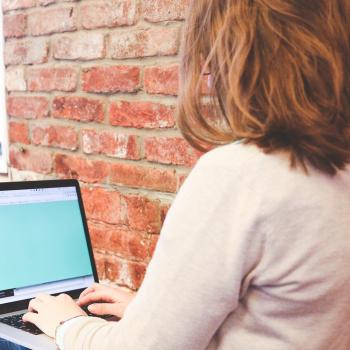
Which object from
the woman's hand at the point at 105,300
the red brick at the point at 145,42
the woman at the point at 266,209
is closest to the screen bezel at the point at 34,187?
the woman's hand at the point at 105,300

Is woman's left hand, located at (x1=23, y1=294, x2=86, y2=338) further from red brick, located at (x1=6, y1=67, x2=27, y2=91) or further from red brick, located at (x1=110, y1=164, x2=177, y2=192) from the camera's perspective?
red brick, located at (x1=6, y1=67, x2=27, y2=91)

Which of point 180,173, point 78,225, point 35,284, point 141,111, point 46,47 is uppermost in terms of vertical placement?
point 46,47

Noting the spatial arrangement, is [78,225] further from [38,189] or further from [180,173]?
[180,173]

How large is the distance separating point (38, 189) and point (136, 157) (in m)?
0.29

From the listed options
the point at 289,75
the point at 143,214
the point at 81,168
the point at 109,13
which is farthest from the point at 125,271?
the point at 289,75

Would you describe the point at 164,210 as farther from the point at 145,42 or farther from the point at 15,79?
the point at 15,79

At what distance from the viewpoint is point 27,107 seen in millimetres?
1665

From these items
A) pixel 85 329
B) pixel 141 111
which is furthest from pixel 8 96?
pixel 85 329

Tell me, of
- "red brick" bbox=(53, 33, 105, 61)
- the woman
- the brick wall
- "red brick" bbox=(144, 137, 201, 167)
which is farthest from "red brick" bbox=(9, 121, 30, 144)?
the woman

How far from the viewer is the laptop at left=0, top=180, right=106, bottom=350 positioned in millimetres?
1132

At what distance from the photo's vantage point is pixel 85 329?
2.72 feet

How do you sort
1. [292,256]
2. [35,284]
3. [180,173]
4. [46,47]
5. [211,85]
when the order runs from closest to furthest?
[292,256] < [211,85] < [35,284] < [180,173] < [46,47]

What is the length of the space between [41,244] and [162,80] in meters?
0.48

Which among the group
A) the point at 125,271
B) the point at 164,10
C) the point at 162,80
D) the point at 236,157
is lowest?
the point at 125,271
